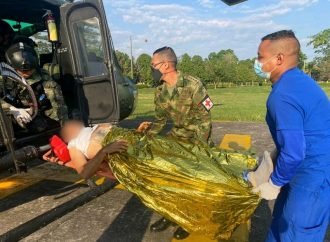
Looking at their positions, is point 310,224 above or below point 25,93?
below

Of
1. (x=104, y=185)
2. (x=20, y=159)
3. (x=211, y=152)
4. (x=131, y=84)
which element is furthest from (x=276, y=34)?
(x=131, y=84)

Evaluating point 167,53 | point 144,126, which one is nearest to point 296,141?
point 167,53

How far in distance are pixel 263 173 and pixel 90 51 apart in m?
4.43

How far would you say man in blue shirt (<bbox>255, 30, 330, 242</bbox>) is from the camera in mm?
2338

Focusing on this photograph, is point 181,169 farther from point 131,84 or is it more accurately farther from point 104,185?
point 131,84

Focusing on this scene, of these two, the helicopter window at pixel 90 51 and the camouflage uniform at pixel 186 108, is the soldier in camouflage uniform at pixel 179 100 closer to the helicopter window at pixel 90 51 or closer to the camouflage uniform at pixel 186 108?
the camouflage uniform at pixel 186 108

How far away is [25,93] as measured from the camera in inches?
207

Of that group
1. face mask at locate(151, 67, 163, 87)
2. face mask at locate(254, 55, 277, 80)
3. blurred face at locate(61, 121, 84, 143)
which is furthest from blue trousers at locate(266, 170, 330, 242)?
blurred face at locate(61, 121, 84, 143)

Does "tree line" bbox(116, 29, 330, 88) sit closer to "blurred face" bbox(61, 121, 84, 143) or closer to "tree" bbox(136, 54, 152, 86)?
"tree" bbox(136, 54, 152, 86)

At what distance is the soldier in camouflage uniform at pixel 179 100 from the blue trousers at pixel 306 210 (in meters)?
1.66

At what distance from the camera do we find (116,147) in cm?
324

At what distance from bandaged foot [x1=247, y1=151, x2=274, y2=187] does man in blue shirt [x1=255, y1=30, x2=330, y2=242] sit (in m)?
0.06

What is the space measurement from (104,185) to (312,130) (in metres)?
3.44

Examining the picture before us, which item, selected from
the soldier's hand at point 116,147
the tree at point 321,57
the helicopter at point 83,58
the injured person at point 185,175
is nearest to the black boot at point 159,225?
the injured person at point 185,175
